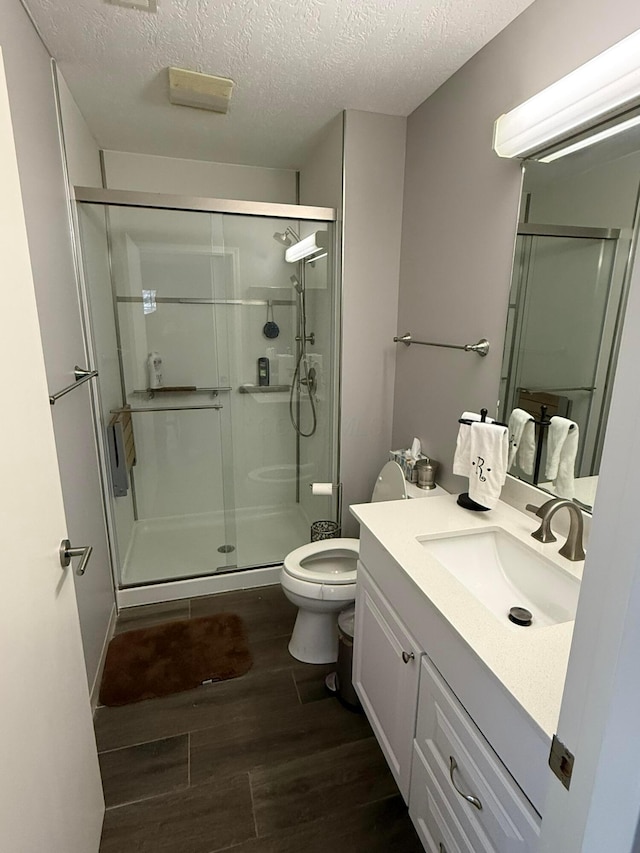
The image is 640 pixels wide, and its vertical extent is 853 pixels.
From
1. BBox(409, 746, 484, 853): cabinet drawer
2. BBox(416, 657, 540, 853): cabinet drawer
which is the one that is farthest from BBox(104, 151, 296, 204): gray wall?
BBox(409, 746, 484, 853): cabinet drawer

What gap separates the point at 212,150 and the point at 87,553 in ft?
8.11

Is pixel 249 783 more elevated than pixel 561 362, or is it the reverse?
pixel 561 362

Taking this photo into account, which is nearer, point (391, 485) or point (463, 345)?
point (463, 345)

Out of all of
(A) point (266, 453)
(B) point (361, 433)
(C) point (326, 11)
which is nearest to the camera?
(C) point (326, 11)

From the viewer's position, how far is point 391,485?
213 centimetres

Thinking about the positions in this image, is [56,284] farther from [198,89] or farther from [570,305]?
[570,305]

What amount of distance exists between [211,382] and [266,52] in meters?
1.82

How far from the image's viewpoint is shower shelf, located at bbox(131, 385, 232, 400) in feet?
9.49

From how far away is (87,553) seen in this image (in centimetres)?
111

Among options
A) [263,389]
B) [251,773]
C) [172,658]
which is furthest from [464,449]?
[263,389]

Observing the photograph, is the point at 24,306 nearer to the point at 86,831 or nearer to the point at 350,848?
the point at 86,831

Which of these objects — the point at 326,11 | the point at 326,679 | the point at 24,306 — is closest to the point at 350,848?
the point at 326,679

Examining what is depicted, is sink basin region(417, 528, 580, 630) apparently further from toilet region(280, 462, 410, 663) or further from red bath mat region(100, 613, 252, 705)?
red bath mat region(100, 613, 252, 705)

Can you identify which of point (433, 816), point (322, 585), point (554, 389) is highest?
point (554, 389)
